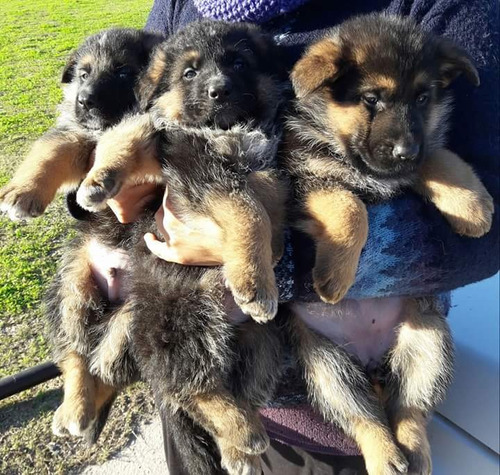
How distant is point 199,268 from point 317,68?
0.75 m

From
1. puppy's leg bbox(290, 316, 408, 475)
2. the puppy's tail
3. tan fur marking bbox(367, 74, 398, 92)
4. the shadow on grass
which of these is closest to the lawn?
the shadow on grass

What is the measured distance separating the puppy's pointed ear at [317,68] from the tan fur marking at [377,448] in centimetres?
111

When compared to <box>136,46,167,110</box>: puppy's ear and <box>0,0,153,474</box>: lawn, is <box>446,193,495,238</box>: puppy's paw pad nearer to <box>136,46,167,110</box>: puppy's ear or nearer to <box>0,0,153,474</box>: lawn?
<box>136,46,167,110</box>: puppy's ear

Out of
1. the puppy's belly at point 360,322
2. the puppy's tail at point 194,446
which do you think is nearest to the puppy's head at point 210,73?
the puppy's belly at point 360,322

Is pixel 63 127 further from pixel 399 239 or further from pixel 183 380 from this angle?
pixel 399 239

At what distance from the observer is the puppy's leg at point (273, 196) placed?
181cm

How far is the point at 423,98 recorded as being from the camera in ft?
6.19

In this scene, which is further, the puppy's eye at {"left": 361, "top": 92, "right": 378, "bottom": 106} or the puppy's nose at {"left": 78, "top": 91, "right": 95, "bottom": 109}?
the puppy's nose at {"left": 78, "top": 91, "right": 95, "bottom": 109}

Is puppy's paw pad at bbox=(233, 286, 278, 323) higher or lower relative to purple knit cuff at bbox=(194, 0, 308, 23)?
lower

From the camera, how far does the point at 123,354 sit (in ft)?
6.22

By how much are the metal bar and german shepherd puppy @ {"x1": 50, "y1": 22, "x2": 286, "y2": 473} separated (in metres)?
0.98

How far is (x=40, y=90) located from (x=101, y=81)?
19.6 feet

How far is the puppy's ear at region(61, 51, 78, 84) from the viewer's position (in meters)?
2.32

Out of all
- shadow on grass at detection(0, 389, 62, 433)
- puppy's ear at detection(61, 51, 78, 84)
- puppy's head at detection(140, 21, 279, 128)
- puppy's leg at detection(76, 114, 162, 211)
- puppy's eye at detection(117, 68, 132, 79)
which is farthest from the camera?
shadow on grass at detection(0, 389, 62, 433)
